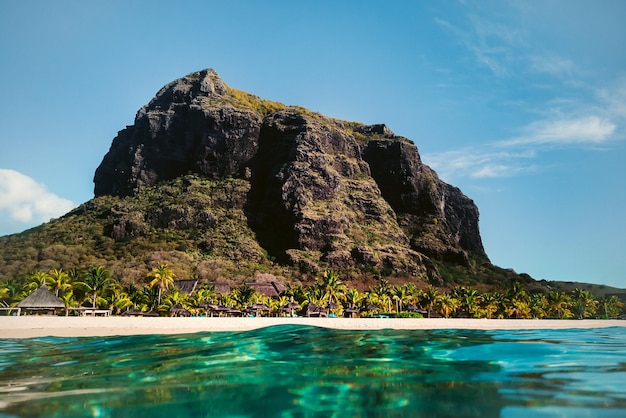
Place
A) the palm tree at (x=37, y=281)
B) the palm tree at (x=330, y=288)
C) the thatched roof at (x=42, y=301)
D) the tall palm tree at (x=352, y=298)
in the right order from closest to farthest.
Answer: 1. the thatched roof at (x=42, y=301)
2. the palm tree at (x=37, y=281)
3. the palm tree at (x=330, y=288)
4. the tall palm tree at (x=352, y=298)

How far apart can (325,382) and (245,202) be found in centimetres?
11930

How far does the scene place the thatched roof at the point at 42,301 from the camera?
4238cm

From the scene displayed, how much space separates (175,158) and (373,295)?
3608 inches

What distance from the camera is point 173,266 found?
3681 inches

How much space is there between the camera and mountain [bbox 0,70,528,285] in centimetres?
10444

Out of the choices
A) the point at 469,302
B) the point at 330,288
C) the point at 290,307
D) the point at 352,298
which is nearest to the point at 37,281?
the point at 290,307

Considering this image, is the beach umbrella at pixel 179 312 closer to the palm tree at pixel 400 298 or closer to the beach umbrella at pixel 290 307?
the beach umbrella at pixel 290 307

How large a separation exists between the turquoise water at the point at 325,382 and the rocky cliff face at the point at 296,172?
91395mm

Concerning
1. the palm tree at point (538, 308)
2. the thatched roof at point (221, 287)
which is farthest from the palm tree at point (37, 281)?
the palm tree at point (538, 308)

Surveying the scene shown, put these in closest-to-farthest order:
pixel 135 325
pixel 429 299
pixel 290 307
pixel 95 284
Result: pixel 135 325 < pixel 95 284 < pixel 290 307 < pixel 429 299

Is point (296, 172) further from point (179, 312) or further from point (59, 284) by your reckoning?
point (59, 284)

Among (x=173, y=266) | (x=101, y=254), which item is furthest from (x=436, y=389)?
(x=101, y=254)

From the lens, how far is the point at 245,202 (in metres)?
126

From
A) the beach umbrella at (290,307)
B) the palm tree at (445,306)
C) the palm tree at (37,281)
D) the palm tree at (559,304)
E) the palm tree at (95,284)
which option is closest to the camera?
the palm tree at (95,284)
